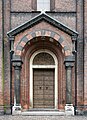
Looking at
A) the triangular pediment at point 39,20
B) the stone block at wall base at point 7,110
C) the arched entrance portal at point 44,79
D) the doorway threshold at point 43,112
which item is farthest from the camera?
the arched entrance portal at point 44,79

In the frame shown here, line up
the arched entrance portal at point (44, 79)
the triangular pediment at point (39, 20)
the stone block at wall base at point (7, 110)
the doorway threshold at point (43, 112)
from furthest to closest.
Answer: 1. the arched entrance portal at point (44, 79)
2. the stone block at wall base at point (7, 110)
3. the triangular pediment at point (39, 20)
4. the doorway threshold at point (43, 112)

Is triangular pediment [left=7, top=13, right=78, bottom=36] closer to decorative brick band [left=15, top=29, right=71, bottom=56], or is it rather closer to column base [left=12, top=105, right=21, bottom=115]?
decorative brick band [left=15, top=29, right=71, bottom=56]

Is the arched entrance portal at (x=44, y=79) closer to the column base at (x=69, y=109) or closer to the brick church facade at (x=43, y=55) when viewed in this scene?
the brick church facade at (x=43, y=55)

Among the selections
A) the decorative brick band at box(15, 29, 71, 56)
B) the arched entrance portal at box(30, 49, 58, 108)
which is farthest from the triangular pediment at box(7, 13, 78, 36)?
the arched entrance portal at box(30, 49, 58, 108)

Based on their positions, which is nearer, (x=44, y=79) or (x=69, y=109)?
(x=69, y=109)

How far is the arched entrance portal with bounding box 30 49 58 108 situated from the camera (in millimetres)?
20125

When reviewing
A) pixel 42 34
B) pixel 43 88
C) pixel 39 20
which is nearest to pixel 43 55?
pixel 43 88

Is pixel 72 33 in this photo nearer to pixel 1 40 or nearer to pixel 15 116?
pixel 1 40

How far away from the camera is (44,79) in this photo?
798 inches

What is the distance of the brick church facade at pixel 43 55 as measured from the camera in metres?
18.6

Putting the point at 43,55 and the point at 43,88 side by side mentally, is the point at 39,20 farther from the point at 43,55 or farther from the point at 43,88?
the point at 43,88

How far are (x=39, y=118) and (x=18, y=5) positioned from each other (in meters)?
6.80

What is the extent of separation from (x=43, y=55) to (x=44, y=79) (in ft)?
4.83

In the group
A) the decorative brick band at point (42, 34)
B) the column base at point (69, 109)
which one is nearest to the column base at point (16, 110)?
the column base at point (69, 109)
